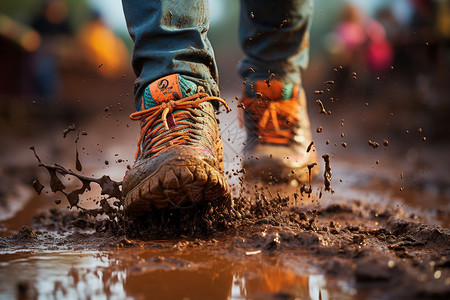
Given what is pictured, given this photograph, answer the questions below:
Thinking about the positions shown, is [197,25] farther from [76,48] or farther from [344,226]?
[76,48]

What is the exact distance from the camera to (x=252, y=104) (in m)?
2.24

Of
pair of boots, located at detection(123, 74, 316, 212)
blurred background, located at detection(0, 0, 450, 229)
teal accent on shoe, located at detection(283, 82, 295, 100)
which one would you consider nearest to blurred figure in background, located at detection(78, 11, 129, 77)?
blurred background, located at detection(0, 0, 450, 229)

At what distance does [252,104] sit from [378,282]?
4.24 feet

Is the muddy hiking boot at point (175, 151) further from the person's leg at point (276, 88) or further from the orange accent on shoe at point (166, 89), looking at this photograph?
the person's leg at point (276, 88)

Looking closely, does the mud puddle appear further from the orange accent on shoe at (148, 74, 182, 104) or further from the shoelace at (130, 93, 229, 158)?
the orange accent on shoe at (148, 74, 182, 104)

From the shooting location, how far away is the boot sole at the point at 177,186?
137 cm

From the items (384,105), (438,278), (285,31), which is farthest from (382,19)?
(438,278)

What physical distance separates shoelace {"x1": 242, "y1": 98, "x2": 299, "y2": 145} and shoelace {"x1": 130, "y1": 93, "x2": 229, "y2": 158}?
0.61 metres

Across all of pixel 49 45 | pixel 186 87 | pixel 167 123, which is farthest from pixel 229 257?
pixel 49 45

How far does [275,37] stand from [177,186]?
1384 millimetres

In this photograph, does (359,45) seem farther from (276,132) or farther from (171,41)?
(171,41)

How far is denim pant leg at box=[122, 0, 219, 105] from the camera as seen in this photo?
1.67 meters

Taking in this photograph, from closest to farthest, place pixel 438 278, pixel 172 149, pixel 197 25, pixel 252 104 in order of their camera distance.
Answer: pixel 438 278 < pixel 172 149 < pixel 197 25 < pixel 252 104

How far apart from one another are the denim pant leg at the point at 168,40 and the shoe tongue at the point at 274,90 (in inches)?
20.1
